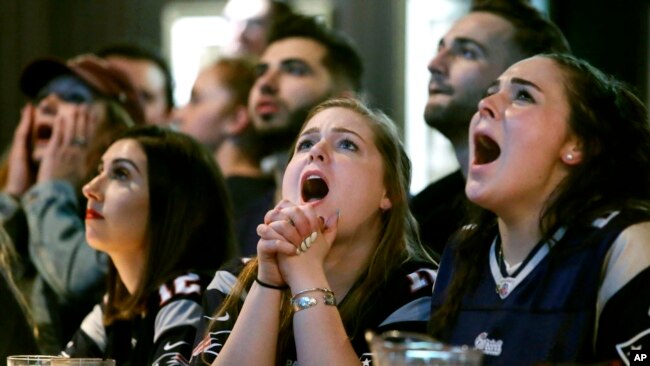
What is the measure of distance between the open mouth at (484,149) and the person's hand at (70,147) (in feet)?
6.64

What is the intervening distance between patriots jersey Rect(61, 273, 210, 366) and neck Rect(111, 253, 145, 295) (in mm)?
106

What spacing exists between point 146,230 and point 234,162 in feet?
5.14

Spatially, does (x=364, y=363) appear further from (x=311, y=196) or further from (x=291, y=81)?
(x=291, y=81)

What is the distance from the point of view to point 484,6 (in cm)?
367

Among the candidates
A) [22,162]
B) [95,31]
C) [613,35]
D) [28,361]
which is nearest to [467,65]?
[22,162]

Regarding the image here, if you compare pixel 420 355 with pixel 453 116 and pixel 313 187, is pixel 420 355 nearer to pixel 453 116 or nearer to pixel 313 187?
pixel 313 187

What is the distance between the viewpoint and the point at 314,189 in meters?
2.56

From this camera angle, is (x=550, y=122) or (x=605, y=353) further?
(x=550, y=122)

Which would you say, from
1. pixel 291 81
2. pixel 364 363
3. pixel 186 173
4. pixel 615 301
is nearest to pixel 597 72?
pixel 615 301

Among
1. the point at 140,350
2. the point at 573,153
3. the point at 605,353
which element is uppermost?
the point at 573,153

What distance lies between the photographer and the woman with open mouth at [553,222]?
2.12 meters

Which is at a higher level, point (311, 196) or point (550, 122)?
point (550, 122)

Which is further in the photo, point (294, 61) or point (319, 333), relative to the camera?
point (294, 61)

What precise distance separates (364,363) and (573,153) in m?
0.57
